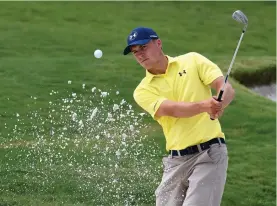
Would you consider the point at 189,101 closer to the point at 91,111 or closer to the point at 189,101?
the point at 189,101

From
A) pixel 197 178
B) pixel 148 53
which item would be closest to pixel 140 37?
pixel 148 53

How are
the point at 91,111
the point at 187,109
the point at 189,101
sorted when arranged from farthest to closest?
the point at 91,111 < the point at 189,101 < the point at 187,109

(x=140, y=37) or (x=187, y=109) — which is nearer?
(x=187, y=109)

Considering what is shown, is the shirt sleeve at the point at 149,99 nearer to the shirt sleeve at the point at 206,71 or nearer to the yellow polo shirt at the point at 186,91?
the yellow polo shirt at the point at 186,91

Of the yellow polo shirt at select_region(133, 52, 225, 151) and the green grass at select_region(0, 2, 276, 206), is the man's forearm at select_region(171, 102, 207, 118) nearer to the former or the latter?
the yellow polo shirt at select_region(133, 52, 225, 151)

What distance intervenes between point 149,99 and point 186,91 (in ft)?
0.88

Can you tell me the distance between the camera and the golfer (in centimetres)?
467

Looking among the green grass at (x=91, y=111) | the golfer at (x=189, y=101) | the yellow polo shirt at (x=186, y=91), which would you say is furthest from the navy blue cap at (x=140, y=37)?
the green grass at (x=91, y=111)

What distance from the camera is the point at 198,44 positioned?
56.3 ft

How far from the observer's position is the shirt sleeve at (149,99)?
15.2 feet

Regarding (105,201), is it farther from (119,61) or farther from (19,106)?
(119,61)

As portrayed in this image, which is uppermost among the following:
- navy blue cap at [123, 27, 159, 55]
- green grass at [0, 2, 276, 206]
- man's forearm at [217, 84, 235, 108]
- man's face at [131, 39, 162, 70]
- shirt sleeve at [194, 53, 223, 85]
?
navy blue cap at [123, 27, 159, 55]

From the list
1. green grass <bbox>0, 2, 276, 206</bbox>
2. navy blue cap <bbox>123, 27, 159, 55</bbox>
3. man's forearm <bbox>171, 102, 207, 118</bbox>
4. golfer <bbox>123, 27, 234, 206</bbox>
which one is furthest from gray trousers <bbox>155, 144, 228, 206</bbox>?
green grass <bbox>0, 2, 276, 206</bbox>

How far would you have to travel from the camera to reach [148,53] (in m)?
4.67
